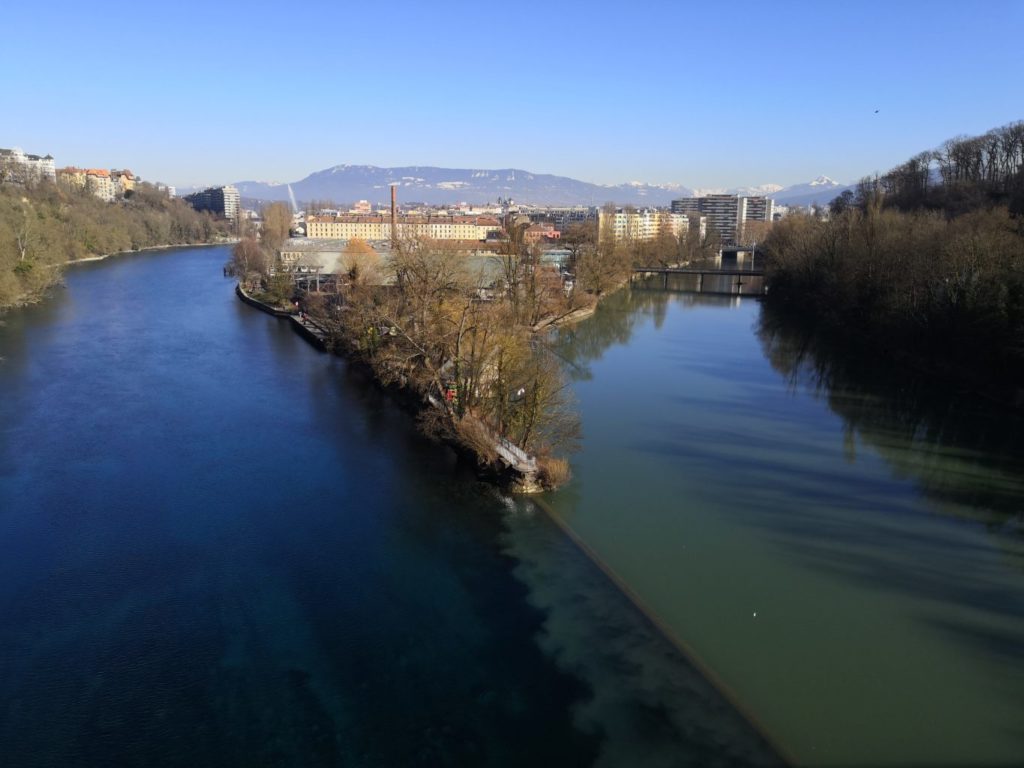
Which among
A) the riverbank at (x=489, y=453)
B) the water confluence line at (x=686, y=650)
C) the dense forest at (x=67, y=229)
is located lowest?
the water confluence line at (x=686, y=650)

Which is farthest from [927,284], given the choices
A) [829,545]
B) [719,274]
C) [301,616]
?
[719,274]

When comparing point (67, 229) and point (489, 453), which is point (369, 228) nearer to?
point (67, 229)

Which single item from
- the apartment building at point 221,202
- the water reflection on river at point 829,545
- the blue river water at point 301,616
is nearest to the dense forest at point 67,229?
the apartment building at point 221,202

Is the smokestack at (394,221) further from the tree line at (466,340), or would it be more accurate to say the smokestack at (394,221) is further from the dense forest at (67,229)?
the dense forest at (67,229)

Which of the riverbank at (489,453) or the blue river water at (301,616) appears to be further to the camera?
the riverbank at (489,453)

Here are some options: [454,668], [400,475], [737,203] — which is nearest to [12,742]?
[454,668]

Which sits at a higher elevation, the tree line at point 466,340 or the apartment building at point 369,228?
the apartment building at point 369,228

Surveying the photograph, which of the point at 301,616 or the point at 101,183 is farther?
the point at 101,183
